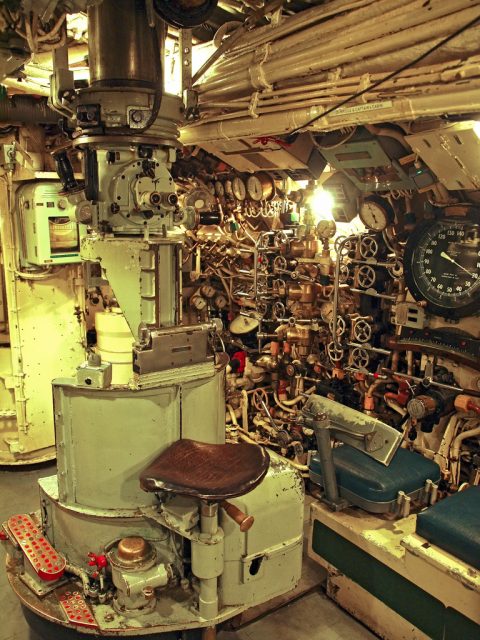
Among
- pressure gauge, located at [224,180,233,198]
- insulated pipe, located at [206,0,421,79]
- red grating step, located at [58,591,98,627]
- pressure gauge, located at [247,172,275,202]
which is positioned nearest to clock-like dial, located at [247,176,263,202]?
pressure gauge, located at [247,172,275,202]

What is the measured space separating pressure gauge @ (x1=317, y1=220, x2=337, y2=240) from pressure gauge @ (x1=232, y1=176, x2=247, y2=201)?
1079 mm

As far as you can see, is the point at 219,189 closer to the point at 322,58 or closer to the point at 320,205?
the point at 320,205

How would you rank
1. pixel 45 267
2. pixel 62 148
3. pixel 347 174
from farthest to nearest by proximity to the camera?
Result: pixel 45 267
pixel 347 174
pixel 62 148

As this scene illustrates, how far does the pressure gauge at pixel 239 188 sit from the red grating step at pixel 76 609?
4.20m

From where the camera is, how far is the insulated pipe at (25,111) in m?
4.87

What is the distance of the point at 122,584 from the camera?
300 centimetres

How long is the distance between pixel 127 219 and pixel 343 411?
6.24 ft

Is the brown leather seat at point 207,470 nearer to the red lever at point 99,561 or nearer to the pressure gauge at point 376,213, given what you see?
the red lever at point 99,561

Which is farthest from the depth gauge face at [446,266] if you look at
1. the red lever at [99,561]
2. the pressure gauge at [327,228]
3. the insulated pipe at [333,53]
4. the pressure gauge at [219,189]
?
the red lever at [99,561]

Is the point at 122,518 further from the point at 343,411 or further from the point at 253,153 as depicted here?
the point at 253,153

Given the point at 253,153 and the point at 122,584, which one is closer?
the point at 122,584

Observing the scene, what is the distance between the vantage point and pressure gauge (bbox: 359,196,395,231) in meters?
4.65

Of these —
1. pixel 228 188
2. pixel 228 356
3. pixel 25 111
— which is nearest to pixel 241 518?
pixel 228 356

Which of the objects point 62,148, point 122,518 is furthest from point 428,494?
point 62,148
